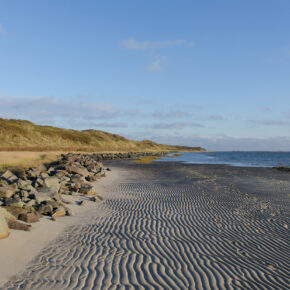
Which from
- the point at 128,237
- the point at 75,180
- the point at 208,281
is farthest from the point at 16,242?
the point at 75,180

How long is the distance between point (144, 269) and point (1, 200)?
5728 mm

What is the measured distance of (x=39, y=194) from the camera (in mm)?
9734

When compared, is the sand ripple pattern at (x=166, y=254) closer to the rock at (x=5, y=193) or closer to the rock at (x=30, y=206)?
the rock at (x=30, y=206)

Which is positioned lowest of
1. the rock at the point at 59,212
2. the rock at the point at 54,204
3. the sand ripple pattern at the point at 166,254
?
the sand ripple pattern at the point at 166,254

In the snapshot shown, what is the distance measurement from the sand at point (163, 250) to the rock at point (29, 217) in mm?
633

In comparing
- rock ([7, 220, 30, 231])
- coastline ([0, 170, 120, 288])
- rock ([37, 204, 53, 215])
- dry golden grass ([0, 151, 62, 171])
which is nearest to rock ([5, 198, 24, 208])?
rock ([37, 204, 53, 215])

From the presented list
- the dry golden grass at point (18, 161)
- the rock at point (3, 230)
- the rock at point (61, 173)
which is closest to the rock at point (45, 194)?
the rock at point (3, 230)

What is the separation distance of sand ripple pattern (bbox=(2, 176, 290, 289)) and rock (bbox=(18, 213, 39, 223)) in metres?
1.02

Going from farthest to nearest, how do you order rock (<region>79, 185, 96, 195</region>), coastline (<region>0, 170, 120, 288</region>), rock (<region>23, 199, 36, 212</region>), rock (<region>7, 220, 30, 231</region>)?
1. rock (<region>79, 185, 96, 195</region>)
2. rock (<region>23, 199, 36, 212</region>)
3. rock (<region>7, 220, 30, 231</region>)
4. coastline (<region>0, 170, 120, 288</region>)

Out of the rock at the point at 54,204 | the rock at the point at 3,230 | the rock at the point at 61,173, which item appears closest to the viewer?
the rock at the point at 3,230

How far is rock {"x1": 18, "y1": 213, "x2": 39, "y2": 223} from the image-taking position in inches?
302

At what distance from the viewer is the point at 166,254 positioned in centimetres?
600

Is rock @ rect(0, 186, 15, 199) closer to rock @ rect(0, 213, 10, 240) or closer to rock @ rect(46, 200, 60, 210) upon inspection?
rock @ rect(46, 200, 60, 210)

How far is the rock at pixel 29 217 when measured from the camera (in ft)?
25.2
